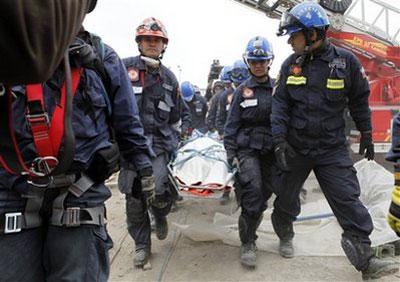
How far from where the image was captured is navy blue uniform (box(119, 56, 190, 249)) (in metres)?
3.74

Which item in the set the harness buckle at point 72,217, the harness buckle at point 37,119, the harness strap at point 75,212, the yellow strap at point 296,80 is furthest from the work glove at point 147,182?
the yellow strap at point 296,80

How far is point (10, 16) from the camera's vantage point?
0.56 metres

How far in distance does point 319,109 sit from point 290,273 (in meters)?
1.42

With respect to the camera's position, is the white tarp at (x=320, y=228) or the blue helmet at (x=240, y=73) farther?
the blue helmet at (x=240, y=73)

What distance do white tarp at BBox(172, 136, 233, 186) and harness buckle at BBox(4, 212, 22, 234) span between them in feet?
6.94

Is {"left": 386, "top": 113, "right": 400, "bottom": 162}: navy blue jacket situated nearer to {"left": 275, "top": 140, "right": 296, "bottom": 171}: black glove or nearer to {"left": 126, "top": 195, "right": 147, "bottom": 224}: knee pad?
{"left": 275, "top": 140, "right": 296, "bottom": 171}: black glove

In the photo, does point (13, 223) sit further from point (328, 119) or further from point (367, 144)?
point (367, 144)

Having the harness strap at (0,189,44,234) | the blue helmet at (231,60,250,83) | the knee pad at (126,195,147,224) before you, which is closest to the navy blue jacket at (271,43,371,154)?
the knee pad at (126,195,147,224)

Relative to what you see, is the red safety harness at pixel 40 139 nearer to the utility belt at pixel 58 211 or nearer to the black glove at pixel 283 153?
the utility belt at pixel 58 211

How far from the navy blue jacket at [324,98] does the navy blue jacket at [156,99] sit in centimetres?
108

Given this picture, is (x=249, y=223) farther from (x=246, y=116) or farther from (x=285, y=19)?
(x=285, y=19)

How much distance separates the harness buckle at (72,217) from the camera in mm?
1771

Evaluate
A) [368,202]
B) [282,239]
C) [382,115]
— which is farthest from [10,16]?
[382,115]

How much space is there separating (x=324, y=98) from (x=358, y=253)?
1263 millimetres
